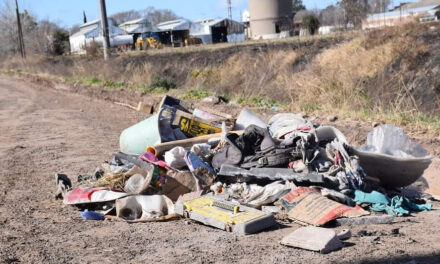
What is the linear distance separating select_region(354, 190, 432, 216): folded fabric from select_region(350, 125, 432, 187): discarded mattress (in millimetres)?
507

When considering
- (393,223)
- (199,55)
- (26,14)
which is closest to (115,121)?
(393,223)

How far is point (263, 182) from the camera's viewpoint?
642 centimetres

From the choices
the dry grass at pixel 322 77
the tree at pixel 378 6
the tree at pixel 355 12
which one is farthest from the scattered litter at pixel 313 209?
the tree at pixel 378 6

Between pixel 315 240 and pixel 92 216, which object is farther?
pixel 92 216

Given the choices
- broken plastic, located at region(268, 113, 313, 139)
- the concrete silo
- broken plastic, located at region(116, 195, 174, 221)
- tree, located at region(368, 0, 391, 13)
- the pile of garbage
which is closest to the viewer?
the pile of garbage

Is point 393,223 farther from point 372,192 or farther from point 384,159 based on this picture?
point 384,159

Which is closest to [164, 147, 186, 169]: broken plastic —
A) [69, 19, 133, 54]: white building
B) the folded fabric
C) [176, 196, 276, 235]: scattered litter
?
[176, 196, 276, 235]: scattered litter

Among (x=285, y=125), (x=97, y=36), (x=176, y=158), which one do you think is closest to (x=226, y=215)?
(x=176, y=158)

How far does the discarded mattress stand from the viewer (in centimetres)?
645

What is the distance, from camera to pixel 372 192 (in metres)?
6.05

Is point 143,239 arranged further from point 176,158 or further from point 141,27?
point 141,27

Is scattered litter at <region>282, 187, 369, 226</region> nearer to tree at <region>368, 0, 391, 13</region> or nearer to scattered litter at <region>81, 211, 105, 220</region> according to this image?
scattered litter at <region>81, 211, 105, 220</region>

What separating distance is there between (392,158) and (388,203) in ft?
2.28

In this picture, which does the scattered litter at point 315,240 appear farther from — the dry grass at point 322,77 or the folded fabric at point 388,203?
the dry grass at point 322,77
